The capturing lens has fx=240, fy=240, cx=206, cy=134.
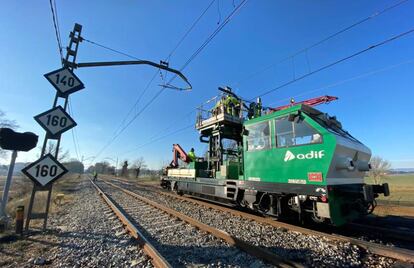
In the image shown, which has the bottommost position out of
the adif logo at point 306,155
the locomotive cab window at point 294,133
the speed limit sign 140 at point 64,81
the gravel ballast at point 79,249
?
the gravel ballast at point 79,249

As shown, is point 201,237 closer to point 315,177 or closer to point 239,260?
point 239,260

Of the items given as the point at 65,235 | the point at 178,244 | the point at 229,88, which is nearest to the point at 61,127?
the point at 65,235

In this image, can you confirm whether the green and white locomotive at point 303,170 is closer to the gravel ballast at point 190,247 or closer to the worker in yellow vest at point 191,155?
the gravel ballast at point 190,247

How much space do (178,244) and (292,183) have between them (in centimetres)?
346

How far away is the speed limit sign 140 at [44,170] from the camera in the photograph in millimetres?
5820

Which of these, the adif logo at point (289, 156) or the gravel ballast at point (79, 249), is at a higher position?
the adif logo at point (289, 156)

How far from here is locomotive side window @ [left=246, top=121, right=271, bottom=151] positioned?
784 cm

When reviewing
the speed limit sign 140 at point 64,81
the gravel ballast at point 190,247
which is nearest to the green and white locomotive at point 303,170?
the gravel ballast at point 190,247

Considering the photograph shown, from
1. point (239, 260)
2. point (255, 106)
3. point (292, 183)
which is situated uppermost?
point (255, 106)

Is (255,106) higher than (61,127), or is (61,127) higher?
(255,106)

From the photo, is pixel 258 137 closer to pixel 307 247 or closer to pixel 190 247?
pixel 307 247

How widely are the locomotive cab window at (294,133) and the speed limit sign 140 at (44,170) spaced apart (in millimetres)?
6212

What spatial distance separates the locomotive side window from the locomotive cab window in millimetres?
438

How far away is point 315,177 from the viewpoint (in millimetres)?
6125
